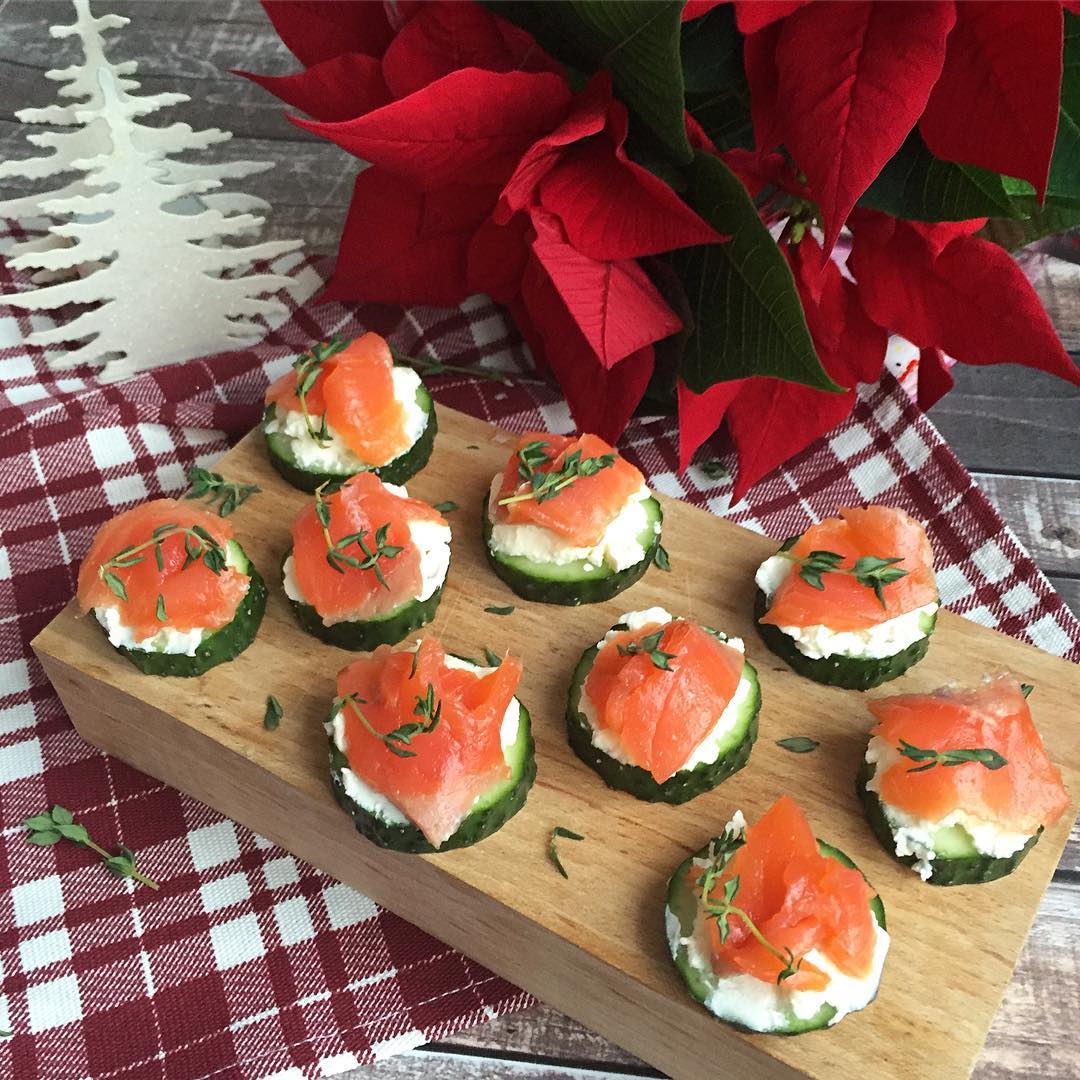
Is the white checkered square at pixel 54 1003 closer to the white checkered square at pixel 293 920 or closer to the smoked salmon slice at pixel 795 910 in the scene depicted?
the white checkered square at pixel 293 920

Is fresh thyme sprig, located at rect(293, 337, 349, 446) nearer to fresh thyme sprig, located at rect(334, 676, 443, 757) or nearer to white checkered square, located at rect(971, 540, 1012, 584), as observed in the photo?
fresh thyme sprig, located at rect(334, 676, 443, 757)

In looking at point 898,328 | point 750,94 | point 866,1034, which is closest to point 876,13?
point 750,94

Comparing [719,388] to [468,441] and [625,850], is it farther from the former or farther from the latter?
[625,850]

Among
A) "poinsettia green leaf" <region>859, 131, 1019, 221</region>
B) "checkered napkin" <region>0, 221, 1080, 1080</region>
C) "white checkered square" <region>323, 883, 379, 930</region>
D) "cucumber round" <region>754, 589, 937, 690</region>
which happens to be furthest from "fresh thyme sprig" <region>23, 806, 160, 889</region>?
"poinsettia green leaf" <region>859, 131, 1019, 221</region>

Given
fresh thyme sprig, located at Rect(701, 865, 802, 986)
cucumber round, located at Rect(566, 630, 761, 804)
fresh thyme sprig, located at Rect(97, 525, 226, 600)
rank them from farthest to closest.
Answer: fresh thyme sprig, located at Rect(97, 525, 226, 600), cucumber round, located at Rect(566, 630, 761, 804), fresh thyme sprig, located at Rect(701, 865, 802, 986)

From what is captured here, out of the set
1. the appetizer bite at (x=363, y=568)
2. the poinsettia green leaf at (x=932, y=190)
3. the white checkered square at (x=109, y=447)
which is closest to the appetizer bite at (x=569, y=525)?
the appetizer bite at (x=363, y=568)

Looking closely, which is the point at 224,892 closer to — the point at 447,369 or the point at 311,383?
the point at 311,383
